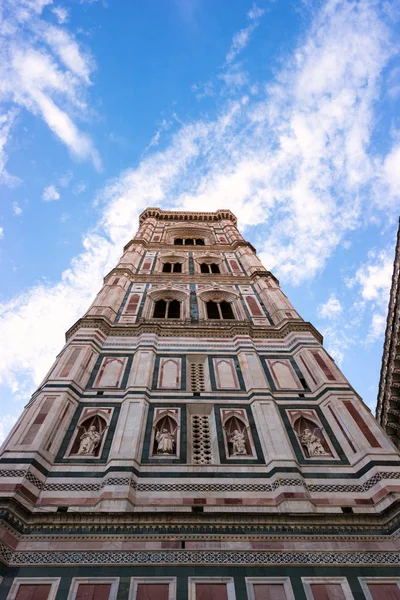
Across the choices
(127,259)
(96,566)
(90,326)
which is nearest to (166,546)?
(96,566)

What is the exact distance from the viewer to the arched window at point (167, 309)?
15.3 m

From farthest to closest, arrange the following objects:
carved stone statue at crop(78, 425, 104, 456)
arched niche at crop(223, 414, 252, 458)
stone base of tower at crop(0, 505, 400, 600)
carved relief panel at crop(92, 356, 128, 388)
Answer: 1. carved relief panel at crop(92, 356, 128, 388)
2. arched niche at crop(223, 414, 252, 458)
3. carved stone statue at crop(78, 425, 104, 456)
4. stone base of tower at crop(0, 505, 400, 600)

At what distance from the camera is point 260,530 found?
6480mm

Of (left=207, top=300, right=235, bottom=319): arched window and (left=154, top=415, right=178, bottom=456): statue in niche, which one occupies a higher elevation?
(left=207, top=300, right=235, bottom=319): arched window

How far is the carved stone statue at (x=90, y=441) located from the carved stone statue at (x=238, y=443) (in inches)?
96.2

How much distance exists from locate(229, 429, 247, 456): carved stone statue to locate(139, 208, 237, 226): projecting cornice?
911 inches

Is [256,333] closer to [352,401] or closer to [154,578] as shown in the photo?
[352,401]

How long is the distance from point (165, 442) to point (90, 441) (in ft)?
4.45

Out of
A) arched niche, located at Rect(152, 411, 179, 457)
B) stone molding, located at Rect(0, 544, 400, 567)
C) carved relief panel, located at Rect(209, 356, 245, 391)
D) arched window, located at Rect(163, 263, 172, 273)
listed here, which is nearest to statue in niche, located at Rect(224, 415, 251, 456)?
arched niche, located at Rect(152, 411, 179, 457)

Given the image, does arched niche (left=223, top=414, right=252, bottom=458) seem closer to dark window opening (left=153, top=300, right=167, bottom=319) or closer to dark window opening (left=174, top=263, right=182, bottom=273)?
dark window opening (left=153, top=300, right=167, bottom=319)

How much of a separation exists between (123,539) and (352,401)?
5.52 meters

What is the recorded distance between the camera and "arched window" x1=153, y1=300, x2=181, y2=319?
50.2 ft

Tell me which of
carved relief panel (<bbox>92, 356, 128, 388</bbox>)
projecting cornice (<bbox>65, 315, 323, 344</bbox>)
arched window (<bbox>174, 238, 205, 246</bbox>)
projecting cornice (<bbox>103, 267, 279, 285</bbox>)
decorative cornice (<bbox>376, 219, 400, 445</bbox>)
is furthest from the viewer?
arched window (<bbox>174, 238, 205, 246</bbox>)

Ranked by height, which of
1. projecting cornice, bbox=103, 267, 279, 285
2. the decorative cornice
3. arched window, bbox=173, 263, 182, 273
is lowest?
the decorative cornice
